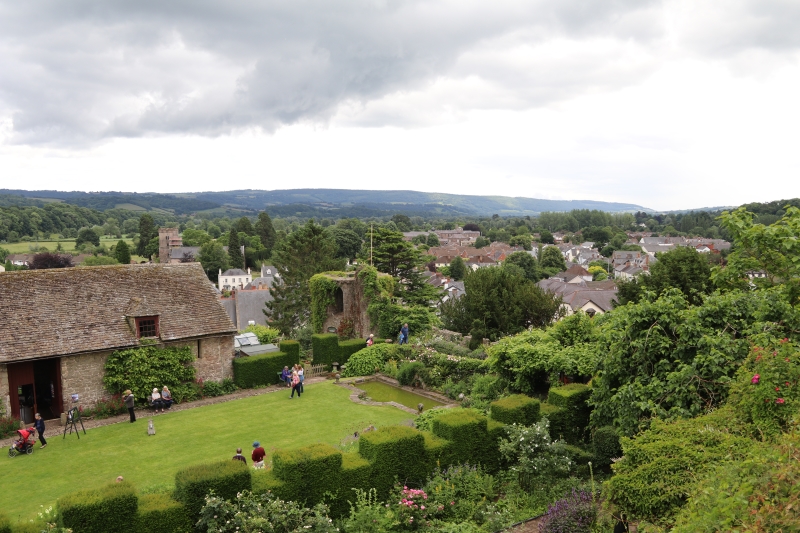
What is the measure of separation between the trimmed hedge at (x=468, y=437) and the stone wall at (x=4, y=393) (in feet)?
47.4

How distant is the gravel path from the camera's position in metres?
17.4

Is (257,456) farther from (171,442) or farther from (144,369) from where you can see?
(144,369)

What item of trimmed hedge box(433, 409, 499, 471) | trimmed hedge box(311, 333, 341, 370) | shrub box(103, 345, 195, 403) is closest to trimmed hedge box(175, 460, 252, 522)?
trimmed hedge box(433, 409, 499, 471)

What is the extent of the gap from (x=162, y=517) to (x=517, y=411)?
8.00 m

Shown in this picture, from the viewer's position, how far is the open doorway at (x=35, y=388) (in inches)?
711

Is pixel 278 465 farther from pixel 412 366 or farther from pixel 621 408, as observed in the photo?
pixel 412 366

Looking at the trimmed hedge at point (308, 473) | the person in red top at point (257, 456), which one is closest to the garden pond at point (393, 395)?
the person in red top at point (257, 456)

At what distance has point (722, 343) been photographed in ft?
34.9

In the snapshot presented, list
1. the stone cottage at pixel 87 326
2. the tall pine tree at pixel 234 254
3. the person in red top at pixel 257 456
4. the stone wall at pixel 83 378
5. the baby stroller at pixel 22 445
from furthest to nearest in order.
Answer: the tall pine tree at pixel 234 254 < the stone wall at pixel 83 378 < the stone cottage at pixel 87 326 < the baby stroller at pixel 22 445 < the person in red top at pixel 257 456

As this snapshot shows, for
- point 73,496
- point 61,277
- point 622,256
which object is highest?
point 61,277

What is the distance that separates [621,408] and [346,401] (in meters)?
10.7

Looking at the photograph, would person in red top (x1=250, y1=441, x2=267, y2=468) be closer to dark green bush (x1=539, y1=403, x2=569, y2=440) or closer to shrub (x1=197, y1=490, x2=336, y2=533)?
shrub (x1=197, y1=490, x2=336, y2=533)

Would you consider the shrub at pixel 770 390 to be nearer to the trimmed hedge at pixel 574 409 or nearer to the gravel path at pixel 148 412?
the trimmed hedge at pixel 574 409

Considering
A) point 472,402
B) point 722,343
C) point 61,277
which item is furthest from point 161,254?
point 722,343
